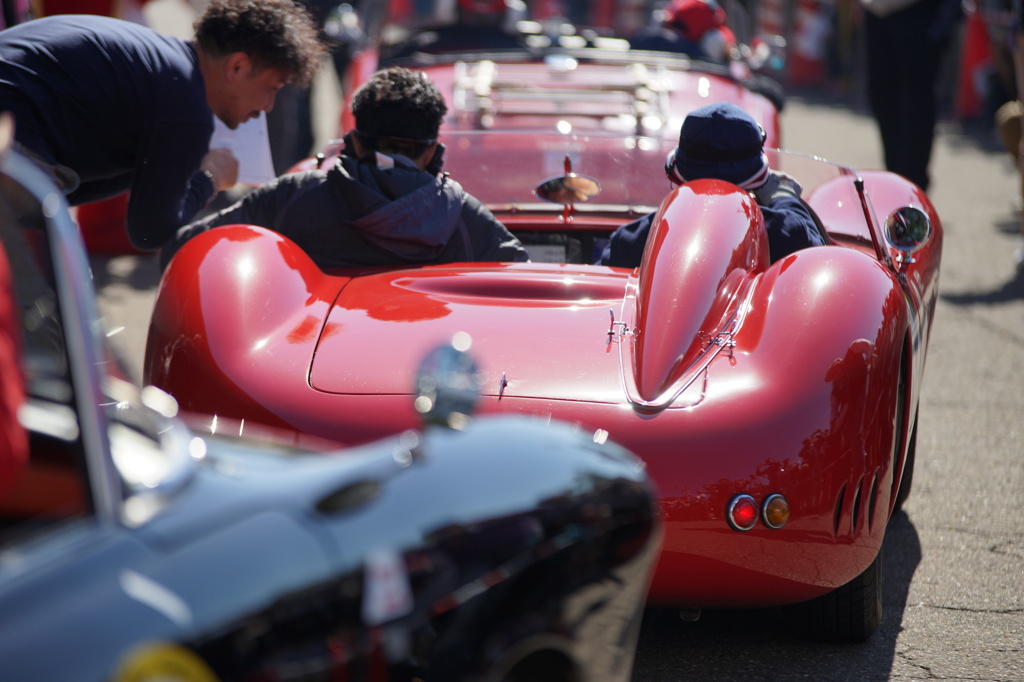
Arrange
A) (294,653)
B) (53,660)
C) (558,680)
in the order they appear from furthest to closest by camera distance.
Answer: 1. (558,680)
2. (294,653)
3. (53,660)

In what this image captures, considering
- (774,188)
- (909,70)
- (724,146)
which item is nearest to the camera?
(724,146)

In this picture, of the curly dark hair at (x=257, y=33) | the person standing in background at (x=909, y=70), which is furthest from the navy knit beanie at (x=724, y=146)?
the person standing in background at (x=909, y=70)

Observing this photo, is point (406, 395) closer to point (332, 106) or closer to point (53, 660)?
point (53, 660)

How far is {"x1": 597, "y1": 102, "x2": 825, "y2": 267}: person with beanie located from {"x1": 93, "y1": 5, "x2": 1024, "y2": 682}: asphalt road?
3.51 ft

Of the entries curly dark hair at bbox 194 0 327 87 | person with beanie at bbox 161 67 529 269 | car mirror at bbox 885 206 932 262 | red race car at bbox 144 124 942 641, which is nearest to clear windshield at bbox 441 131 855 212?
car mirror at bbox 885 206 932 262

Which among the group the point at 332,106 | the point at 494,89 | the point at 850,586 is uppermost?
the point at 494,89

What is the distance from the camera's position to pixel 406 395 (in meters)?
2.75

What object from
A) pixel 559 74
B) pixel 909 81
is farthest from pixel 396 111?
pixel 909 81

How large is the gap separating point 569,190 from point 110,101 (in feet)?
4.95

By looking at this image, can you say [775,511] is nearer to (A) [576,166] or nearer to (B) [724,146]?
(B) [724,146]

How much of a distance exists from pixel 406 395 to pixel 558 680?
1.04 meters

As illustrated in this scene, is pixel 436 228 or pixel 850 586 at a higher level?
pixel 436 228

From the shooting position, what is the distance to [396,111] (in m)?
3.70

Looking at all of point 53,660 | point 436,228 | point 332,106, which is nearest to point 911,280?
point 436,228
